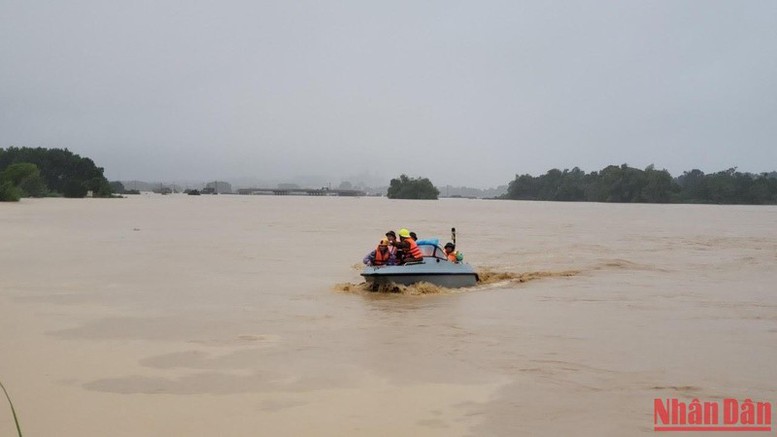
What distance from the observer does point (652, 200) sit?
11750cm

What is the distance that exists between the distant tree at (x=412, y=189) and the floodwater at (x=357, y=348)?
12562 cm

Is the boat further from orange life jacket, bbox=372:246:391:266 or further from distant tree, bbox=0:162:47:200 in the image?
distant tree, bbox=0:162:47:200

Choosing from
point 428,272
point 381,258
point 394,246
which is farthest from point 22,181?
point 428,272

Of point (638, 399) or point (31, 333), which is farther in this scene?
point (31, 333)

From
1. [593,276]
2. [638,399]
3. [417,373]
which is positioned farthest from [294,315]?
[593,276]

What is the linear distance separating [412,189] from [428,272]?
13342 centimetres

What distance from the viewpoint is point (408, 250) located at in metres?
15.8

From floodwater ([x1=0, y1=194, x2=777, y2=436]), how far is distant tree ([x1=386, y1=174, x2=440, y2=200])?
4946 inches

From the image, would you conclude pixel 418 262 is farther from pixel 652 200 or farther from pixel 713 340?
pixel 652 200

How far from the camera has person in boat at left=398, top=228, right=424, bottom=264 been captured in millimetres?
15750

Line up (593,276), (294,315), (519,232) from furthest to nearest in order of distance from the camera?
(519,232) < (593,276) < (294,315)

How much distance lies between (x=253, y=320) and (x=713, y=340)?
24.0ft
